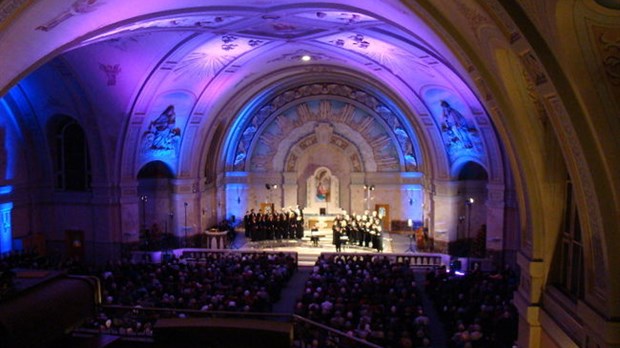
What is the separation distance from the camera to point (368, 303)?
1554 cm

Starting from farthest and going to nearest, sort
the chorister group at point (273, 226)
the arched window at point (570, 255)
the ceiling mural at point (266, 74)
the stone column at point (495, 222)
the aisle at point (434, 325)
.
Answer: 1. the chorister group at point (273, 226)
2. the stone column at point (495, 222)
3. the ceiling mural at point (266, 74)
4. the aisle at point (434, 325)
5. the arched window at point (570, 255)

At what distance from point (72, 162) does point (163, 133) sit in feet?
13.4

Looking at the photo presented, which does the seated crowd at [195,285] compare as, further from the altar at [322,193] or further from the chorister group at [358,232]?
the altar at [322,193]

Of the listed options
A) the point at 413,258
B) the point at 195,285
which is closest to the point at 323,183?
the point at 413,258

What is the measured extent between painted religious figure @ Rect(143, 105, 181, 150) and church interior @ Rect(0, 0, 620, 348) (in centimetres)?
10

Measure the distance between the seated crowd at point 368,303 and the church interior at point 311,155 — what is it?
150 mm

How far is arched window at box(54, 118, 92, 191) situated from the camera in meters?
24.7

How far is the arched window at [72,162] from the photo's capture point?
24.7 metres

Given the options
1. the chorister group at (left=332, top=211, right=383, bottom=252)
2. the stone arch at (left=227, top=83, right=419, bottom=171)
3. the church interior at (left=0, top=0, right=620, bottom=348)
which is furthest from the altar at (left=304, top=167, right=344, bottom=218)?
the chorister group at (left=332, top=211, right=383, bottom=252)

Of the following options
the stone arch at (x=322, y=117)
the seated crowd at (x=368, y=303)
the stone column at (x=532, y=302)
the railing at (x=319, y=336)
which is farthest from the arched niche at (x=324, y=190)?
the stone column at (x=532, y=302)

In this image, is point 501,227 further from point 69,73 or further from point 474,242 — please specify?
point 69,73

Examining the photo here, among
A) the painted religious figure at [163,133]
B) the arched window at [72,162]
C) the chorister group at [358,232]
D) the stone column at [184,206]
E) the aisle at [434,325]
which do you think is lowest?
the aisle at [434,325]

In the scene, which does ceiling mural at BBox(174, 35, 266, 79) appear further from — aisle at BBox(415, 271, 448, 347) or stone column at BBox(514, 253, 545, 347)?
stone column at BBox(514, 253, 545, 347)

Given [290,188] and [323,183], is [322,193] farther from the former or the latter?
[290,188]
